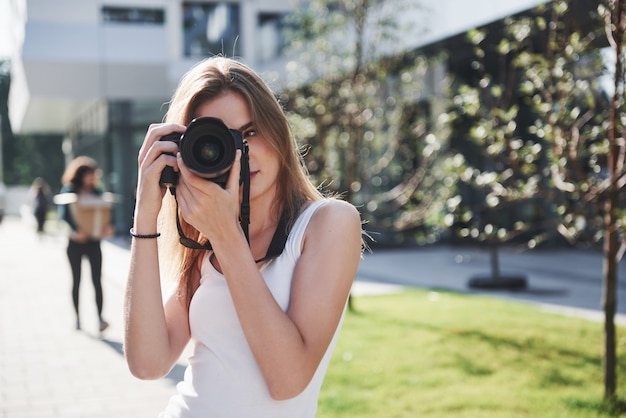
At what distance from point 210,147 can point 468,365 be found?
503 cm

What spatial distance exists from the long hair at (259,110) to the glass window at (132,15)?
23.1m

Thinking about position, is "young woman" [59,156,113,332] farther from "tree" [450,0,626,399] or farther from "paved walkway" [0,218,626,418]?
"tree" [450,0,626,399]

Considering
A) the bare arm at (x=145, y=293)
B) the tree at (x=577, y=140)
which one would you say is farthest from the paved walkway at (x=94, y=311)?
the bare arm at (x=145, y=293)

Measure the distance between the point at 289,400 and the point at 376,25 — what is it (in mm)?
8524

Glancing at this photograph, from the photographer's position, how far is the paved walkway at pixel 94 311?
5.57 metres

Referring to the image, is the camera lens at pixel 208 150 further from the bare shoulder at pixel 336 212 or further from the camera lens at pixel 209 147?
the bare shoulder at pixel 336 212

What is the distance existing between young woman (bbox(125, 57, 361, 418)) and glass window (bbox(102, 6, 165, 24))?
75.7 ft

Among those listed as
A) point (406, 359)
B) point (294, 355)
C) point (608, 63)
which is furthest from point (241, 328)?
point (406, 359)

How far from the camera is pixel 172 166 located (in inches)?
66.8

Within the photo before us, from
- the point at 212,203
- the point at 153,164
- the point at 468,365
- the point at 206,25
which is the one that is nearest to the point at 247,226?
the point at 212,203

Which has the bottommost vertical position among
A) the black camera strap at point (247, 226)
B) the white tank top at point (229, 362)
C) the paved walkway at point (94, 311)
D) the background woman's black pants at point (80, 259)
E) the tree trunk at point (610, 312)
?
the paved walkway at point (94, 311)

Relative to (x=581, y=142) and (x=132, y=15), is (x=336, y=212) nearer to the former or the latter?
(x=581, y=142)

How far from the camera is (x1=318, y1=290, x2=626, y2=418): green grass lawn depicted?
5016 mm

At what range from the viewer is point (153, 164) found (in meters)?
1.71
